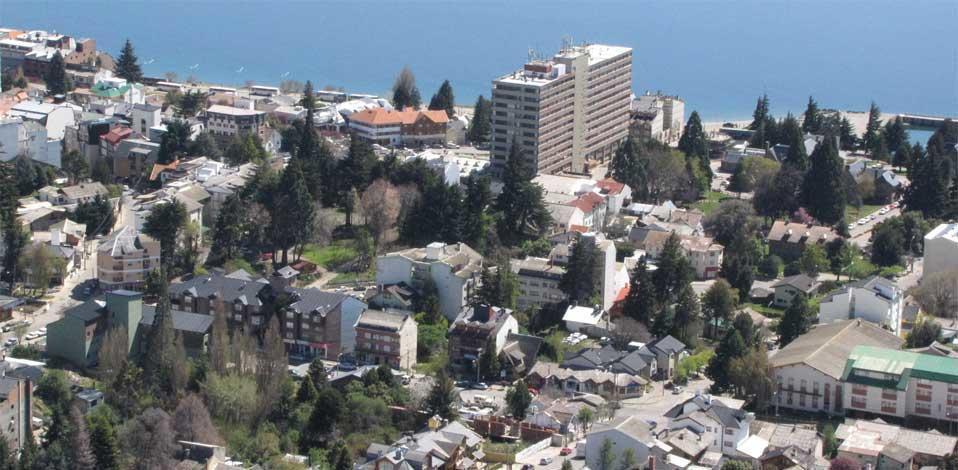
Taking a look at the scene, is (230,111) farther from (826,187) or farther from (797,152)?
(826,187)

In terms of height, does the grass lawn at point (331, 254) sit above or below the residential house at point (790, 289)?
above

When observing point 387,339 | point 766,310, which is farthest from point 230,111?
point 766,310

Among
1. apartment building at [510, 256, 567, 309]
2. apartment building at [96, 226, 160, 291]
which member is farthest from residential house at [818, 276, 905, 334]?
apartment building at [96, 226, 160, 291]

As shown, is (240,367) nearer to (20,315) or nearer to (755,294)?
(20,315)

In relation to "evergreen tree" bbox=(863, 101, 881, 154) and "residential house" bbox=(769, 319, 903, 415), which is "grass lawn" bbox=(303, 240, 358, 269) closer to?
"residential house" bbox=(769, 319, 903, 415)

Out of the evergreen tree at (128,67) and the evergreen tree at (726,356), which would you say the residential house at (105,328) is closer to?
the evergreen tree at (726,356)

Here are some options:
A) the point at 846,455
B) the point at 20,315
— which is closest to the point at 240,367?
the point at 20,315

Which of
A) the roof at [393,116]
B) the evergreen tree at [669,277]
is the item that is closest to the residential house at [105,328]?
the evergreen tree at [669,277]
